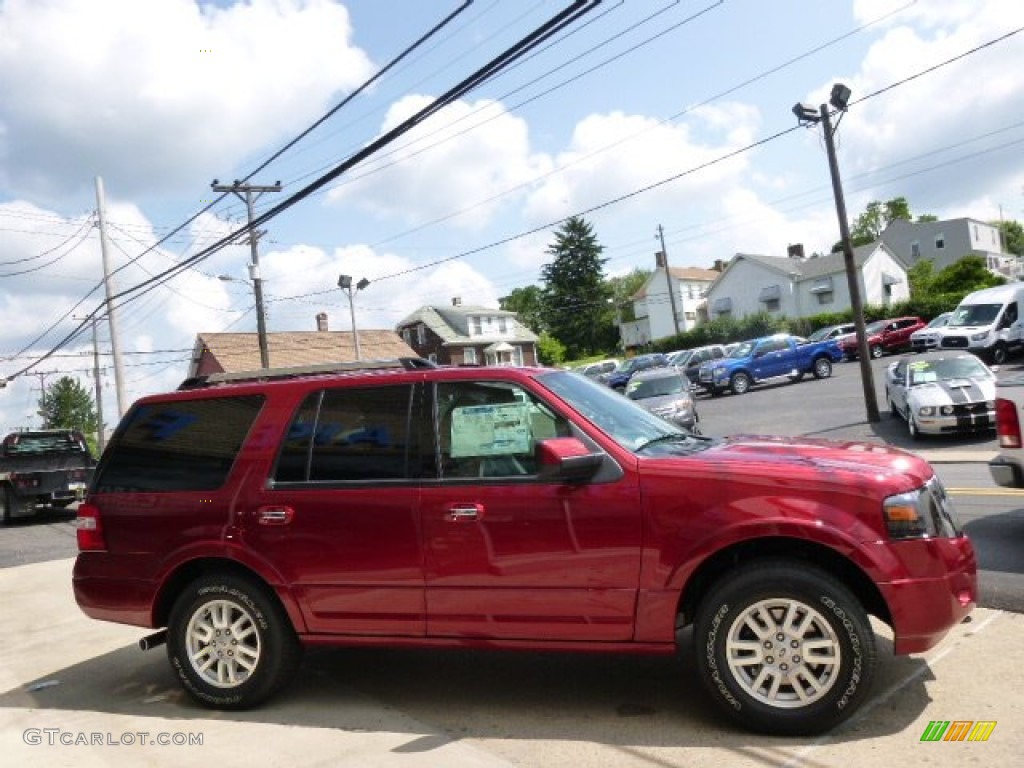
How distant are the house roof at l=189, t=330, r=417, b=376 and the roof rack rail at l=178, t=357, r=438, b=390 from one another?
49123 mm

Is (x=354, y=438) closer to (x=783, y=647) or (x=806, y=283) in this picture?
(x=783, y=647)

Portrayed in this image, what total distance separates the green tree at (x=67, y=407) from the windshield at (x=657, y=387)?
106 meters

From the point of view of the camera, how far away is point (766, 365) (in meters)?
29.4

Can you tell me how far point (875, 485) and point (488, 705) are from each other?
2.21 meters

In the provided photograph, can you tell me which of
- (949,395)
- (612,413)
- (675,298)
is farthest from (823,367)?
(675,298)

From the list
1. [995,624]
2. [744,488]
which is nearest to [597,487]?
[744,488]

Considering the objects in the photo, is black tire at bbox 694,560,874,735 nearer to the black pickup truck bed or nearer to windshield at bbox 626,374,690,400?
windshield at bbox 626,374,690,400

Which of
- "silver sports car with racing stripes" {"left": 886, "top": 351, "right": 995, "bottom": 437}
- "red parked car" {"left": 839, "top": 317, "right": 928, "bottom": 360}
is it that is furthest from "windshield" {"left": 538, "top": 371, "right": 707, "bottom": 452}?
"red parked car" {"left": 839, "top": 317, "right": 928, "bottom": 360}

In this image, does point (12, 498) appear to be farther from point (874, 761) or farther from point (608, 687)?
point (874, 761)

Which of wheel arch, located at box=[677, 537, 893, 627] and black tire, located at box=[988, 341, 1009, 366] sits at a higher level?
black tire, located at box=[988, 341, 1009, 366]

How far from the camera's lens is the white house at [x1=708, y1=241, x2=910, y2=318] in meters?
58.8

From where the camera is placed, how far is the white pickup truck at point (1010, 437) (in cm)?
648

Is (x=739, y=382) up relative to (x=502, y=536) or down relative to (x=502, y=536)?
up

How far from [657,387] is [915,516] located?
50.0 ft
